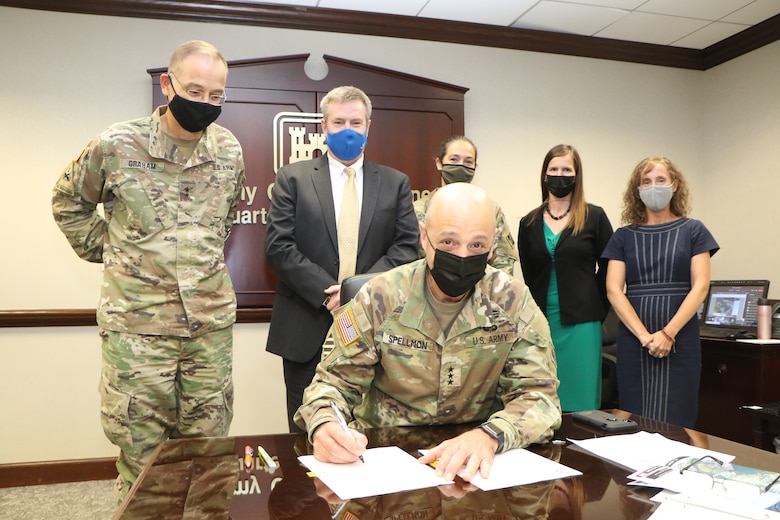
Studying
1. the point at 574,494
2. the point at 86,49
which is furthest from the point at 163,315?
the point at 86,49

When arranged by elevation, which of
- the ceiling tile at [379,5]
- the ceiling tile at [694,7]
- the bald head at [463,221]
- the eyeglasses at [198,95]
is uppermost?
the ceiling tile at [694,7]

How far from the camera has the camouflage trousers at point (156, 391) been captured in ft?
5.90

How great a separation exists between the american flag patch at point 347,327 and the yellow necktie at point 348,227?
2.97ft

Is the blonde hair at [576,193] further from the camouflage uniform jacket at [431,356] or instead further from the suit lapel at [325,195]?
the camouflage uniform jacket at [431,356]

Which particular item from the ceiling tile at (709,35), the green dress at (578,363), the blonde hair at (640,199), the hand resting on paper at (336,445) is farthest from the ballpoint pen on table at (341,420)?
the ceiling tile at (709,35)

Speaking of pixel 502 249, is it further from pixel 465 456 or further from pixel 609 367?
pixel 465 456

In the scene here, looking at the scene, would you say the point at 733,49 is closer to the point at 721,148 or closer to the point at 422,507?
the point at 721,148

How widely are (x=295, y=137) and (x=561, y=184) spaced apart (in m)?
1.67

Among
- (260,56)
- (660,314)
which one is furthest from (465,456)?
(260,56)

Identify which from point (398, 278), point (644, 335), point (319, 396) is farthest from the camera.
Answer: point (644, 335)

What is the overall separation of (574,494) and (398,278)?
633 millimetres

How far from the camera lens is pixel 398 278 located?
144 cm

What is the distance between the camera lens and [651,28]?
4.14 metres

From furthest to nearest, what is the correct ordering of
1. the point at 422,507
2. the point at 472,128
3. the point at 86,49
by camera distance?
the point at 472,128, the point at 86,49, the point at 422,507
